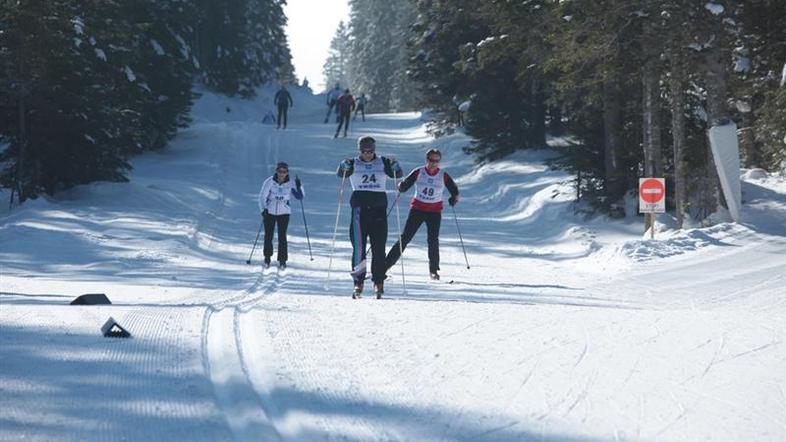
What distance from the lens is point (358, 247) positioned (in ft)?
38.3

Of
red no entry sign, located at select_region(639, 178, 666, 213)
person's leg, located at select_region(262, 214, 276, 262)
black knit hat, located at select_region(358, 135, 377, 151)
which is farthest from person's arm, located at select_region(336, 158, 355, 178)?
red no entry sign, located at select_region(639, 178, 666, 213)

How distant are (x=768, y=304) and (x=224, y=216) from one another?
53.4ft

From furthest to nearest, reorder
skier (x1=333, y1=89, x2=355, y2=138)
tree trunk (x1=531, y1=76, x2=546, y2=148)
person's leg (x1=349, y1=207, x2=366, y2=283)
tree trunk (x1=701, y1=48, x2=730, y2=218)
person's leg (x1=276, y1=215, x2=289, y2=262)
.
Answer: skier (x1=333, y1=89, x2=355, y2=138) < tree trunk (x1=531, y1=76, x2=546, y2=148) < person's leg (x1=276, y1=215, x2=289, y2=262) < tree trunk (x1=701, y1=48, x2=730, y2=218) < person's leg (x1=349, y1=207, x2=366, y2=283)

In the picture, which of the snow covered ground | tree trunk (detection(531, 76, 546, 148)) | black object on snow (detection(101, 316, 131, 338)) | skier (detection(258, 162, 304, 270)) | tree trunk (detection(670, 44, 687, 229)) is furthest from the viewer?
tree trunk (detection(531, 76, 546, 148))

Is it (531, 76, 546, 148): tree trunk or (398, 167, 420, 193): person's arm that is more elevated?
(531, 76, 546, 148): tree trunk

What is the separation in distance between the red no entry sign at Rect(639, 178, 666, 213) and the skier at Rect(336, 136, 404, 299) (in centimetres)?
622

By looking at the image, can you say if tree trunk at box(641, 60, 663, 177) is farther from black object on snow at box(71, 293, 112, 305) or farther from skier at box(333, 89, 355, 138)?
skier at box(333, 89, 355, 138)

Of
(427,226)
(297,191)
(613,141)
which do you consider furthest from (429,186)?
(613,141)

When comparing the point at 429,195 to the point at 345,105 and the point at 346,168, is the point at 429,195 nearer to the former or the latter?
the point at 346,168

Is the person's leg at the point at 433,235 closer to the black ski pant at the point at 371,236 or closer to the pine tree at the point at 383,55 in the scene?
the black ski pant at the point at 371,236

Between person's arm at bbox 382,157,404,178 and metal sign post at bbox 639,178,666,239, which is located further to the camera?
metal sign post at bbox 639,178,666,239

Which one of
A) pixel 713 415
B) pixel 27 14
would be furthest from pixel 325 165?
pixel 713 415

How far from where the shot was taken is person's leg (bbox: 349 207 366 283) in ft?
38.2

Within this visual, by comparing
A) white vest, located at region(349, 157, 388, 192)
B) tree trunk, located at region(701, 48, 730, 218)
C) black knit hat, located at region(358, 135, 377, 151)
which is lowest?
white vest, located at region(349, 157, 388, 192)
